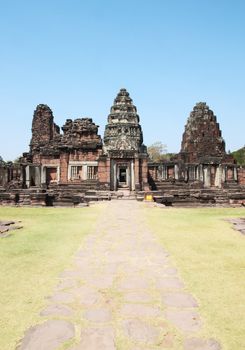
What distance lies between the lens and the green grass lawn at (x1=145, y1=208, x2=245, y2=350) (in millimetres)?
3020

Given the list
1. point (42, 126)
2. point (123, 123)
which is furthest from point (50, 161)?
point (42, 126)

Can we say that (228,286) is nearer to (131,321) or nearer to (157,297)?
(157,297)

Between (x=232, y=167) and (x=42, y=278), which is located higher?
(x=232, y=167)

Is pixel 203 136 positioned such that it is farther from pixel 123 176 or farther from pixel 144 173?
pixel 144 173

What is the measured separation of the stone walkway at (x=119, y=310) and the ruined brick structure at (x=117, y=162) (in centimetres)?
1603

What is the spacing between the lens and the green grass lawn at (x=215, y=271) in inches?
119

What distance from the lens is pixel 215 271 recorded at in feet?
15.9

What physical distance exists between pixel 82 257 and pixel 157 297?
223 cm

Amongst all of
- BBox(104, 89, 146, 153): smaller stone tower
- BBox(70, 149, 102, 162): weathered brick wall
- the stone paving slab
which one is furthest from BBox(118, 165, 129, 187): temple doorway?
the stone paving slab

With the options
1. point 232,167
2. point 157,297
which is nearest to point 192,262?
point 157,297

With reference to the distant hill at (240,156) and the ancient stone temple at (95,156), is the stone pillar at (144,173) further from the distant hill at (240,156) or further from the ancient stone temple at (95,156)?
the distant hill at (240,156)

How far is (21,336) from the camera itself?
9.29ft

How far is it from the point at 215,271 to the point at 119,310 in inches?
80.5

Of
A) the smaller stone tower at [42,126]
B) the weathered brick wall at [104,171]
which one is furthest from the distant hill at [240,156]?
the weathered brick wall at [104,171]
